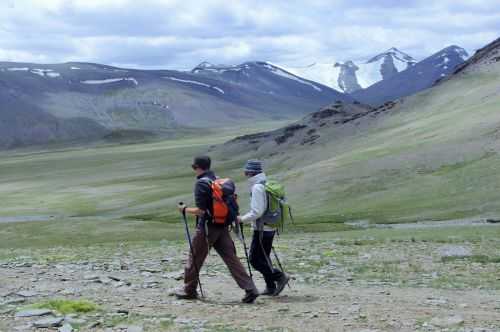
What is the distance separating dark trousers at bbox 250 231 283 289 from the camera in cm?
1825

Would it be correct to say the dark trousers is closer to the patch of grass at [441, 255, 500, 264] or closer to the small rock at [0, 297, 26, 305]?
the small rock at [0, 297, 26, 305]

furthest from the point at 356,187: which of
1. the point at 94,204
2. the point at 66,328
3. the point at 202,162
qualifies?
the point at 66,328

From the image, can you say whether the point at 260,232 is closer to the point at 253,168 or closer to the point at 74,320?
the point at 253,168

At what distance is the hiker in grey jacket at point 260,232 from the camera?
17375 millimetres

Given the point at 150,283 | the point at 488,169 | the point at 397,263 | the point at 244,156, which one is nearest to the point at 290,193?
the point at 488,169

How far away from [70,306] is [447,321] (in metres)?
7.96

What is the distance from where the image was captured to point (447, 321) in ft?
48.4

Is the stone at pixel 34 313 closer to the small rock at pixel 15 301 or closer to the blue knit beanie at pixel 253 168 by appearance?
the small rock at pixel 15 301

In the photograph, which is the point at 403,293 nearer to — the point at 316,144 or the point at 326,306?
the point at 326,306

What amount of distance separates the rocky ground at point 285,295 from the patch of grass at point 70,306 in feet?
0.47

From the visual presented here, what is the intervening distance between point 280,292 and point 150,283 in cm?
377

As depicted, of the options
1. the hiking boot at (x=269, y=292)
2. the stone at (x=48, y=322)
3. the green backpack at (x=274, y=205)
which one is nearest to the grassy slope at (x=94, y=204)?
the hiking boot at (x=269, y=292)

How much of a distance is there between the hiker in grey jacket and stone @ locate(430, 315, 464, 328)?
4.43m

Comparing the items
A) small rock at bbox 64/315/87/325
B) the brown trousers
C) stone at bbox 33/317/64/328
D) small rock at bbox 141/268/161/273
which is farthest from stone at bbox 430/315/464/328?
small rock at bbox 141/268/161/273
